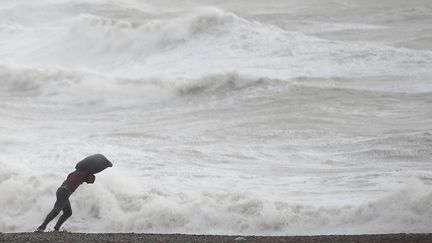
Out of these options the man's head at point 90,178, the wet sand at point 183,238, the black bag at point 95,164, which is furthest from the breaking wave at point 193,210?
the black bag at point 95,164

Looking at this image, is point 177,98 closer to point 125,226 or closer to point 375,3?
point 125,226

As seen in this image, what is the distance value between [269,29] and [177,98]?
28.8ft

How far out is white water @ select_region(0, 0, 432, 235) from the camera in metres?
14.1

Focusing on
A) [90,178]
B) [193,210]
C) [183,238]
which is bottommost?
[193,210]

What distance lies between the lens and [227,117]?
2200 centimetres

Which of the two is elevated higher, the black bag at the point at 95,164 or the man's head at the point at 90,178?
the black bag at the point at 95,164

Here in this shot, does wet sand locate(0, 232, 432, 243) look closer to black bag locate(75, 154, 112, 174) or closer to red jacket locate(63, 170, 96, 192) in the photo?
red jacket locate(63, 170, 96, 192)

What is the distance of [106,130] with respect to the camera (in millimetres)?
21109

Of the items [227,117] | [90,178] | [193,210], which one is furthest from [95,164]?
[227,117]

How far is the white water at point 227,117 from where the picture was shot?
14.1 m

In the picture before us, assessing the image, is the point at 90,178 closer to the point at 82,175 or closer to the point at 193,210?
the point at 82,175

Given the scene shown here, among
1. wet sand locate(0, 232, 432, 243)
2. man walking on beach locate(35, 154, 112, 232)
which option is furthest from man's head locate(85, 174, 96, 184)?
wet sand locate(0, 232, 432, 243)

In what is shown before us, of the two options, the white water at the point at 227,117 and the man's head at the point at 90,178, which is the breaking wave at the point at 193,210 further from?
the man's head at the point at 90,178

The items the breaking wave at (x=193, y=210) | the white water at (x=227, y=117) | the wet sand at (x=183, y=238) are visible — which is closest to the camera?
the wet sand at (x=183, y=238)
